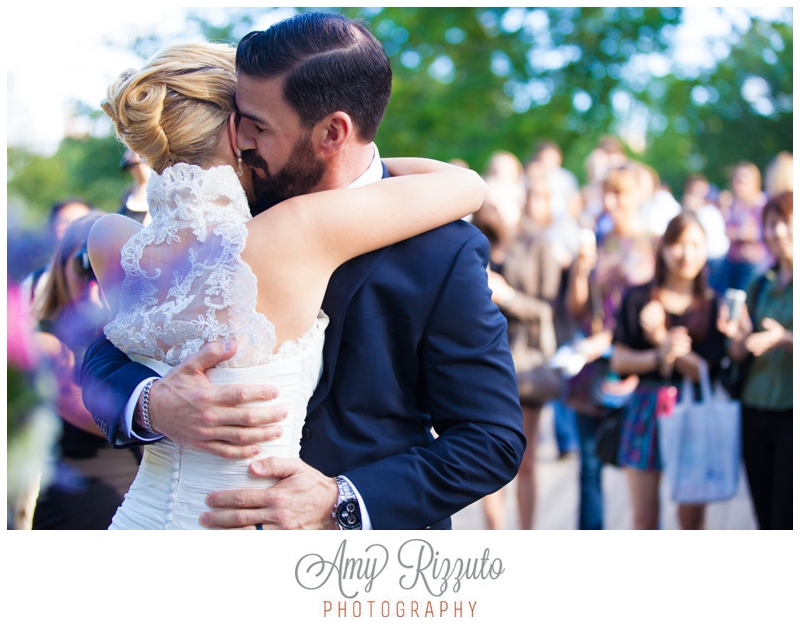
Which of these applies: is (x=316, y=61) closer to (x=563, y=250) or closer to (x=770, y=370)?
(x=770, y=370)

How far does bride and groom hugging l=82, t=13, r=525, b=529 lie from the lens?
1.47m

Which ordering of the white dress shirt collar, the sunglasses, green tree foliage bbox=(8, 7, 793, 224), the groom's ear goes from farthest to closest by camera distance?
green tree foliage bbox=(8, 7, 793, 224) → the sunglasses → the white dress shirt collar → the groom's ear

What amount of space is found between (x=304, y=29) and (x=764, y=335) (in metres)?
3.00

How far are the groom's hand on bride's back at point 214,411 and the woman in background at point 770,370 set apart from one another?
2.91 meters

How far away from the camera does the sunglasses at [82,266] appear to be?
96.6 inches

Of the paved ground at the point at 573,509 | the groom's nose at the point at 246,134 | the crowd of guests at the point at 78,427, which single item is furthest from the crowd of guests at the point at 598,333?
the groom's nose at the point at 246,134

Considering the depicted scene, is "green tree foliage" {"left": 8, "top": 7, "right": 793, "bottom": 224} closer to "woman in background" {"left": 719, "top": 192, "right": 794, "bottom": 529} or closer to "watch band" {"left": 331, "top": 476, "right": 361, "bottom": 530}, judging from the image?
"woman in background" {"left": 719, "top": 192, "right": 794, "bottom": 529}

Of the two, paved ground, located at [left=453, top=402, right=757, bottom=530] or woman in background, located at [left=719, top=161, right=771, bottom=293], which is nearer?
paved ground, located at [left=453, top=402, right=757, bottom=530]

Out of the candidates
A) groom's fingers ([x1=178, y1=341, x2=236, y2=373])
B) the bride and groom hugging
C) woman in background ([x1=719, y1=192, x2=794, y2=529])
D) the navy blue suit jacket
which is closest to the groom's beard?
the bride and groom hugging

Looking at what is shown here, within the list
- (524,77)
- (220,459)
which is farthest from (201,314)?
(524,77)

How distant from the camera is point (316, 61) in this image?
1500 mm

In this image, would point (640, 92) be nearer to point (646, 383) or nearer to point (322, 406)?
point (646, 383)

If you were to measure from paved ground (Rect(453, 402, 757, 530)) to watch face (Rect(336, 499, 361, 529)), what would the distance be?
2.98 meters
